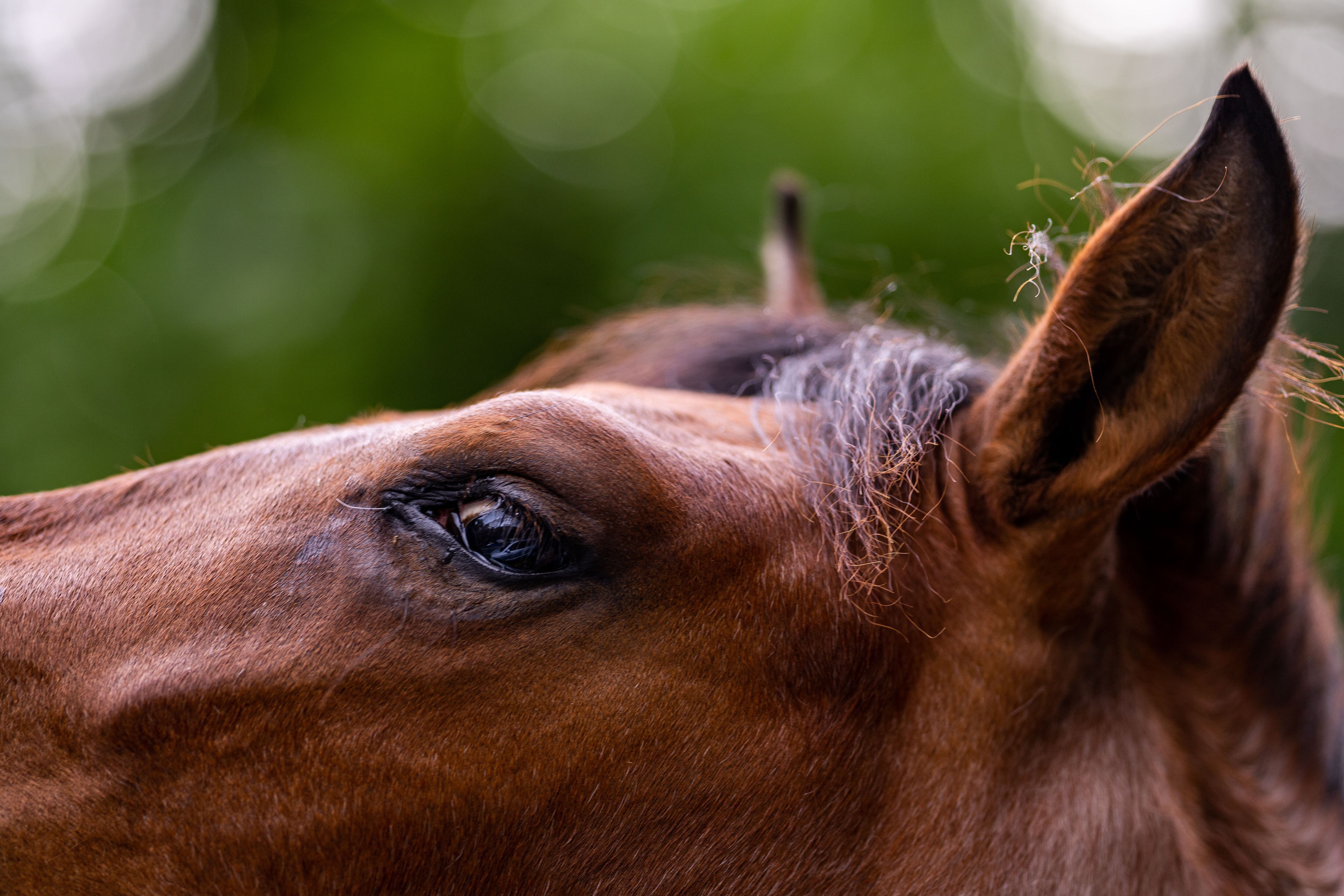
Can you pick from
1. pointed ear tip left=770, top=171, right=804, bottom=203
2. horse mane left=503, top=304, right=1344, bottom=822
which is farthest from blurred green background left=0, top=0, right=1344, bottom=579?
horse mane left=503, top=304, right=1344, bottom=822

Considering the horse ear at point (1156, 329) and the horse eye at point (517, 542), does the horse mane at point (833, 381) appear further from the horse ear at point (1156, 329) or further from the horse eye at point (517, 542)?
the horse eye at point (517, 542)

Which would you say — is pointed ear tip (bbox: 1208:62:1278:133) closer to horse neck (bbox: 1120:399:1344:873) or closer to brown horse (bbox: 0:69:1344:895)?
brown horse (bbox: 0:69:1344:895)

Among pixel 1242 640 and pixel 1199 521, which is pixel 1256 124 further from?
pixel 1242 640

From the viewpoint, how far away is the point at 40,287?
400 inches

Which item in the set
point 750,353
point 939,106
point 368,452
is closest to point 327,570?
point 368,452

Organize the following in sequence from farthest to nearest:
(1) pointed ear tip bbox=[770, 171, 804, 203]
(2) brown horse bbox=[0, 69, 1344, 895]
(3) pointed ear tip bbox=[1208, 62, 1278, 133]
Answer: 1. (1) pointed ear tip bbox=[770, 171, 804, 203]
2. (2) brown horse bbox=[0, 69, 1344, 895]
3. (3) pointed ear tip bbox=[1208, 62, 1278, 133]

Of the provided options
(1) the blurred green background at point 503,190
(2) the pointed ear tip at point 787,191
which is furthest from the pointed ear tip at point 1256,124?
(1) the blurred green background at point 503,190

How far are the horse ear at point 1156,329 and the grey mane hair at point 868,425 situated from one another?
149 millimetres

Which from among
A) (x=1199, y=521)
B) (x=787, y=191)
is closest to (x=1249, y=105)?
(x=1199, y=521)

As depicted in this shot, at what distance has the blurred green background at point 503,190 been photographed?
25.5ft

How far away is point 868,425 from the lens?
64.5 inches

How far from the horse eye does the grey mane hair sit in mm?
431

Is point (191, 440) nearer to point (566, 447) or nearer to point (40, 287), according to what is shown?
point (40, 287)

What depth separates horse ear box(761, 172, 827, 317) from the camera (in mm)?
2754
